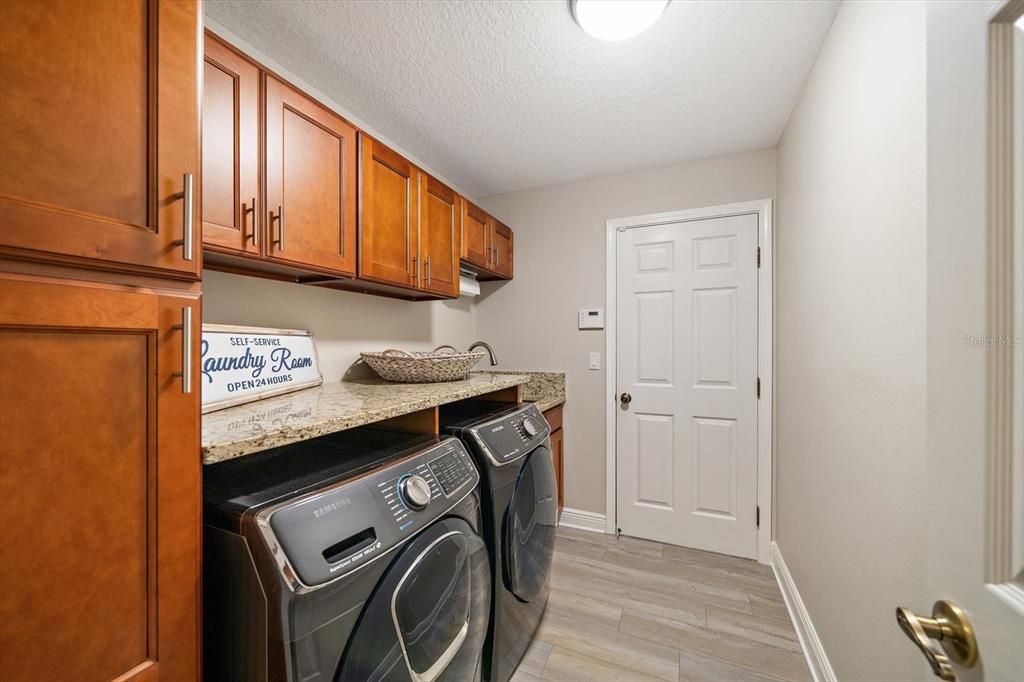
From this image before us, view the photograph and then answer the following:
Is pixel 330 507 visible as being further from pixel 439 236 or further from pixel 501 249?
pixel 501 249

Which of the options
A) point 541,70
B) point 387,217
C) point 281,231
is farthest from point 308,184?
point 541,70

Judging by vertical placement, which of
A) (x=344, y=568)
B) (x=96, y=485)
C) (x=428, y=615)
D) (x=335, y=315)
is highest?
(x=335, y=315)

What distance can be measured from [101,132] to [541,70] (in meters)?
1.46

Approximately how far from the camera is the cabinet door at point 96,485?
19.9 inches

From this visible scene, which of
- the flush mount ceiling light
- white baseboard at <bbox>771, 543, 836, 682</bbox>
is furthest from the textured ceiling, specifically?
white baseboard at <bbox>771, 543, 836, 682</bbox>

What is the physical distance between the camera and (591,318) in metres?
2.61

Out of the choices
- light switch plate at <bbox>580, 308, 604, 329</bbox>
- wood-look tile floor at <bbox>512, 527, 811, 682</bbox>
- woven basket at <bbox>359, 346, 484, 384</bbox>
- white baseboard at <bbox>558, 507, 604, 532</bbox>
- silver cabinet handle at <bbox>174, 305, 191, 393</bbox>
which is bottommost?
wood-look tile floor at <bbox>512, 527, 811, 682</bbox>

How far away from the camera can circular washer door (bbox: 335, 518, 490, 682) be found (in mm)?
824

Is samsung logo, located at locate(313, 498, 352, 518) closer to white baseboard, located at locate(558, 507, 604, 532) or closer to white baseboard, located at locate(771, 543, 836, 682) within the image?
white baseboard, located at locate(771, 543, 836, 682)

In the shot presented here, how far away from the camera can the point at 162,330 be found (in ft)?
2.12

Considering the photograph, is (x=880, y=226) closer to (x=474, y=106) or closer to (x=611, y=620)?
(x=474, y=106)

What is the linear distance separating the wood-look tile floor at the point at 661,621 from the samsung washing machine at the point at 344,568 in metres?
0.66

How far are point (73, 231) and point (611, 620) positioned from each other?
2178mm

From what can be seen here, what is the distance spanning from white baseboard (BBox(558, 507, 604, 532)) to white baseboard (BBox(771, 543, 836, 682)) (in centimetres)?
98
